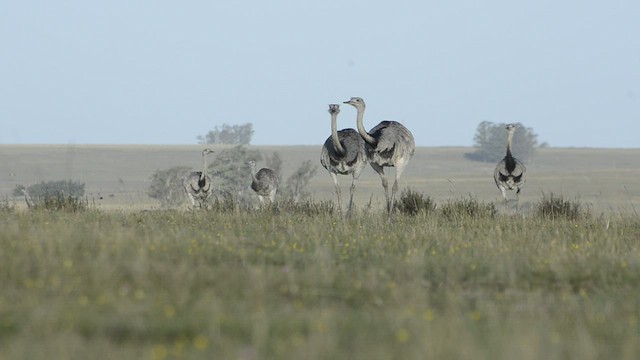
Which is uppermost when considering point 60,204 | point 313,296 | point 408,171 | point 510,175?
point 510,175

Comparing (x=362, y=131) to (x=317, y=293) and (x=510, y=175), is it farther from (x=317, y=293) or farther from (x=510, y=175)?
(x=317, y=293)

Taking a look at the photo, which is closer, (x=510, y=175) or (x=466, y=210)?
(x=466, y=210)

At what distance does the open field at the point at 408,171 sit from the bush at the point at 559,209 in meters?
53.2

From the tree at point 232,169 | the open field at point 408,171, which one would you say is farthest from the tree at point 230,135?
the tree at point 232,169

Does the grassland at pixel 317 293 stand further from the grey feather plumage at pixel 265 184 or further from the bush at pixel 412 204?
the grey feather plumage at pixel 265 184

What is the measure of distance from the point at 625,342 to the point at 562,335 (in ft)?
1.40

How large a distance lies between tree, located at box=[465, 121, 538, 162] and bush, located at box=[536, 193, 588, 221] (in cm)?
11385

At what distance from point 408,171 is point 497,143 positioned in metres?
22.2

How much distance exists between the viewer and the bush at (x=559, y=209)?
813 inches

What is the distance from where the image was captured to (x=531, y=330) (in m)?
7.10

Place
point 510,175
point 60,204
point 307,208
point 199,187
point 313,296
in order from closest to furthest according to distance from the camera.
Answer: point 313,296 < point 60,204 < point 307,208 < point 510,175 < point 199,187

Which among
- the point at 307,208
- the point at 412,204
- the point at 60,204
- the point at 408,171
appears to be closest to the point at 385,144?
the point at 412,204

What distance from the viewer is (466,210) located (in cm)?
2006

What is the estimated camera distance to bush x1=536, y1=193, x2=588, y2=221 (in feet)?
67.8
